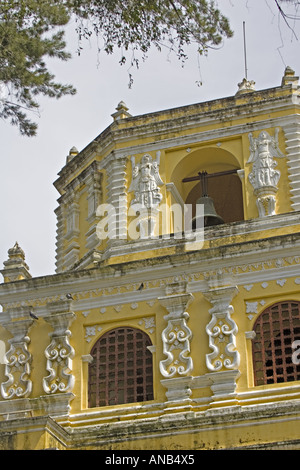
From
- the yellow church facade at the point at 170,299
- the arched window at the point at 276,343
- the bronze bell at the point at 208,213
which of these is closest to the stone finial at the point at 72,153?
the yellow church facade at the point at 170,299

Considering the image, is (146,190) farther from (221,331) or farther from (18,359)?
(18,359)

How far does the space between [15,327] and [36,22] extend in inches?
294

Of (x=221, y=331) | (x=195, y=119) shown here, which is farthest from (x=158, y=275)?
Result: (x=195, y=119)

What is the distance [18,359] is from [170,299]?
10.4 feet

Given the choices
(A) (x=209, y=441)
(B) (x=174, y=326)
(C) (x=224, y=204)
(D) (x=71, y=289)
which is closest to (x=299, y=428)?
(A) (x=209, y=441)

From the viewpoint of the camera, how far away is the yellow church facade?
21453 mm

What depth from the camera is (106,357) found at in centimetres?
2306

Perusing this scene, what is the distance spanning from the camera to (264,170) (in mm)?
23969

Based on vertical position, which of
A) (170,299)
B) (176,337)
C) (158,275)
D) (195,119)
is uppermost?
(195,119)

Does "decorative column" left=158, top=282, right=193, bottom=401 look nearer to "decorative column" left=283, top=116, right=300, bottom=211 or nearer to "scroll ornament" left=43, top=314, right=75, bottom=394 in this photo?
"scroll ornament" left=43, top=314, right=75, bottom=394

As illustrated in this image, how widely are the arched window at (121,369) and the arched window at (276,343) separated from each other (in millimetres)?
2069

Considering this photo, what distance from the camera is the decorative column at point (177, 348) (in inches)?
866

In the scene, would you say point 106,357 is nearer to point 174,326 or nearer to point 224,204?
point 174,326

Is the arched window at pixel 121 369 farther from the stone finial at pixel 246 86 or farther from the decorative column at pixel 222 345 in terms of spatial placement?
the stone finial at pixel 246 86
